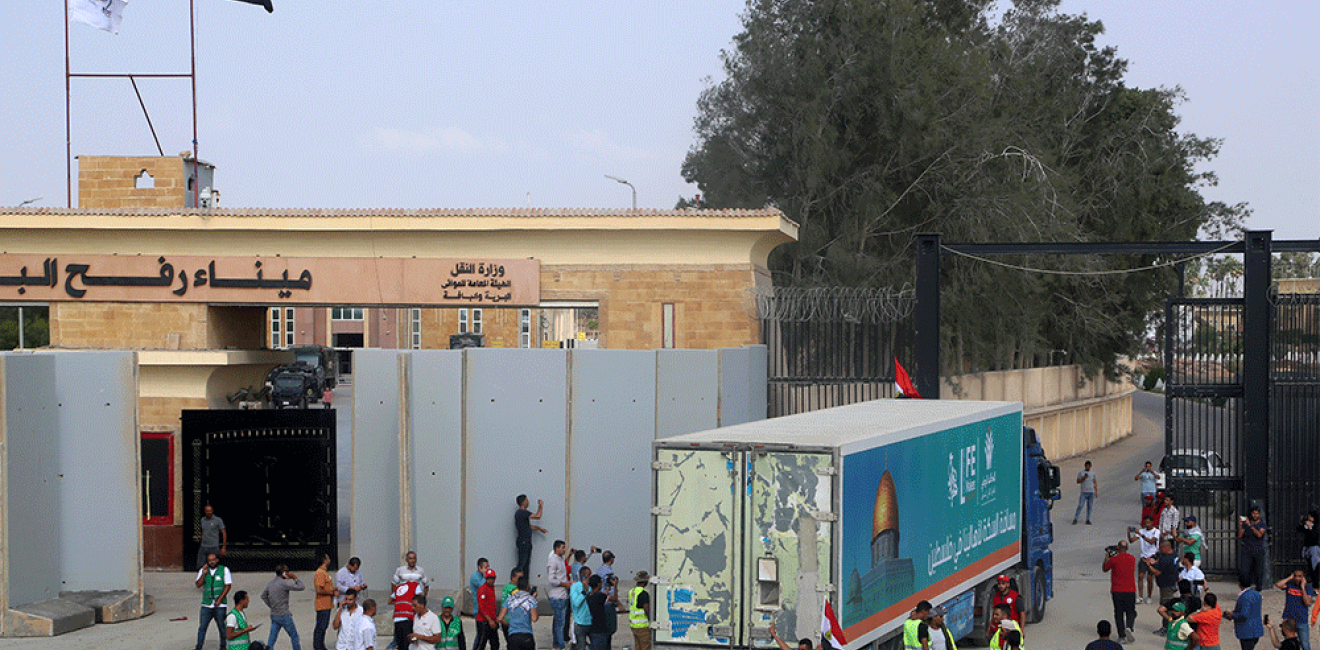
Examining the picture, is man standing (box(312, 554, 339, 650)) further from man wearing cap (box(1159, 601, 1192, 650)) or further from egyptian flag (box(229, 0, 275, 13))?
egyptian flag (box(229, 0, 275, 13))

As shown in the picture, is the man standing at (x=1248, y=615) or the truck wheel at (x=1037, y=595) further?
the truck wheel at (x=1037, y=595)

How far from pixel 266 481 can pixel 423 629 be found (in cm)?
793

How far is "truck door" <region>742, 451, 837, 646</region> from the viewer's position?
32.3ft

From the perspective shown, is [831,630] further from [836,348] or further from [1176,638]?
[836,348]

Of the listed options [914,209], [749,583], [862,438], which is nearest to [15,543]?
[749,583]

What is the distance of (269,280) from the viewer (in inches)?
842

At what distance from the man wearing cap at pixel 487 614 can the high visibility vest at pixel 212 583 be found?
3.06m

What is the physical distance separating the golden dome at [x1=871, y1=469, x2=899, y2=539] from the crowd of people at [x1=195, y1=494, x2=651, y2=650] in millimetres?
2187

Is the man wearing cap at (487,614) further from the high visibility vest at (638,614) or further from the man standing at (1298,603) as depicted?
the man standing at (1298,603)

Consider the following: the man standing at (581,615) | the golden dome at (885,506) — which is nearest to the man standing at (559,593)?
the man standing at (581,615)

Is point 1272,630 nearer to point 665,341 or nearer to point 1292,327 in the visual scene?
point 1292,327

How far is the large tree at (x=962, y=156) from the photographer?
3453 cm

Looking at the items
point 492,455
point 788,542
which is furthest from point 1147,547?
point 492,455

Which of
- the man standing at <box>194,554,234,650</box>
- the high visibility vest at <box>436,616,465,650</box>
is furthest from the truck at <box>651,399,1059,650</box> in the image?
the man standing at <box>194,554,234,650</box>
